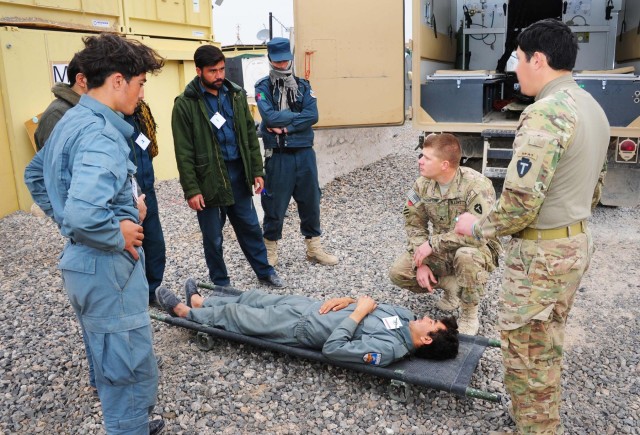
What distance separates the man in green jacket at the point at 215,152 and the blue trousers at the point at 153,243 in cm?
24

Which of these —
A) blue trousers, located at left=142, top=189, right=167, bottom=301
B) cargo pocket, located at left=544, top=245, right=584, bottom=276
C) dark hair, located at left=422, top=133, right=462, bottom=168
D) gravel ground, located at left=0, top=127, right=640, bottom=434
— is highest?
dark hair, located at left=422, top=133, right=462, bottom=168

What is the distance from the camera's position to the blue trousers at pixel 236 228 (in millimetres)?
4016

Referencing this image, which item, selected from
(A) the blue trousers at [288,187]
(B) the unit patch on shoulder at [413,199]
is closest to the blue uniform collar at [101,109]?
(B) the unit patch on shoulder at [413,199]

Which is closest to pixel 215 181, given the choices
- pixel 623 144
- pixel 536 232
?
pixel 536 232

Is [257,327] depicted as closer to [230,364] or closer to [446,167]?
[230,364]

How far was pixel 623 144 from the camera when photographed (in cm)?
545

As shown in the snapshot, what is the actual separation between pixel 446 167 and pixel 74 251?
87.8 inches

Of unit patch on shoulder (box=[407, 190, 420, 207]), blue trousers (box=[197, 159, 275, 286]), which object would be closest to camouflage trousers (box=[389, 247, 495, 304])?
unit patch on shoulder (box=[407, 190, 420, 207])

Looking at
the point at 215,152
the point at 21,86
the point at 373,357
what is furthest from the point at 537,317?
the point at 21,86

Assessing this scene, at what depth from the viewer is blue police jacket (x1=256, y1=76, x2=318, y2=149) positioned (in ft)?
14.6

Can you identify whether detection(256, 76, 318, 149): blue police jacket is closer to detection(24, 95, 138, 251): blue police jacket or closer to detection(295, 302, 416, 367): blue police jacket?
detection(295, 302, 416, 367): blue police jacket

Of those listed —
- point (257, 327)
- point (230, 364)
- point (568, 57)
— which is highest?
point (568, 57)

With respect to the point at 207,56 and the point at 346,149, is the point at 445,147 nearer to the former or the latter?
the point at 207,56

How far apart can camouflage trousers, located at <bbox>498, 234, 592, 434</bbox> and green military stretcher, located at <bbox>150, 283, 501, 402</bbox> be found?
235 mm
